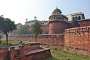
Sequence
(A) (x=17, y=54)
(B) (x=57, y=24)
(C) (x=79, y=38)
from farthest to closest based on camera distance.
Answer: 1. (B) (x=57, y=24)
2. (C) (x=79, y=38)
3. (A) (x=17, y=54)

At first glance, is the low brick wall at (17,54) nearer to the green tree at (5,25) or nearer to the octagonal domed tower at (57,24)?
the green tree at (5,25)

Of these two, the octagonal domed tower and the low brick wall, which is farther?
the octagonal domed tower

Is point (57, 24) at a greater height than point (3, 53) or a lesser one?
greater

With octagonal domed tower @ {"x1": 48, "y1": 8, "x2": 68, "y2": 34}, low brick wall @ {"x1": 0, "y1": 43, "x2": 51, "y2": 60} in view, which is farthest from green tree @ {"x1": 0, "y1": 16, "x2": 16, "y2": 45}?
low brick wall @ {"x1": 0, "y1": 43, "x2": 51, "y2": 60}

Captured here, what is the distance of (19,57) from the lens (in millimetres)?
12148

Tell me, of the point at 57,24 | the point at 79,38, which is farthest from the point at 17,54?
the point at 57,24

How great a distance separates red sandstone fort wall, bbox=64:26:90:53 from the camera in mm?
18531

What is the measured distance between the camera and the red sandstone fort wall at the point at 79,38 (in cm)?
1853

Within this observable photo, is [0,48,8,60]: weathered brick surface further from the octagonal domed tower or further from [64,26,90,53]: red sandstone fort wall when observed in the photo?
the octagonal domed tower

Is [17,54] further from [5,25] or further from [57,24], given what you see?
[57,24]

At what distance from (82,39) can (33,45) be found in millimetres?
5504

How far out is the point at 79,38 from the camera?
783 inches

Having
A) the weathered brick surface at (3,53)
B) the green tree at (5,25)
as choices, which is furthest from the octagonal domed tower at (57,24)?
the weathered brick surface at (3,53)

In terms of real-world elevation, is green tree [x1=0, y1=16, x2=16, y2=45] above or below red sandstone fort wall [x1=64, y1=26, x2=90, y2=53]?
above
